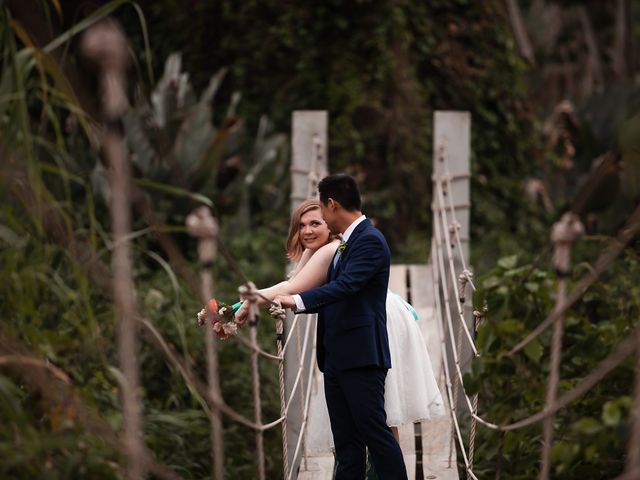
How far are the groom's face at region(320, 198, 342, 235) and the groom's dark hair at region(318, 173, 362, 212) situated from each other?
0.05ft

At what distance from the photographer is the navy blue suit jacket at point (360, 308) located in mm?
2932

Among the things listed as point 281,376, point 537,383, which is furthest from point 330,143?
point 537,383

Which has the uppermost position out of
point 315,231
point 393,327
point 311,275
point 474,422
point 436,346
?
point 315,231

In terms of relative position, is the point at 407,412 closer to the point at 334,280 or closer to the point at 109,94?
the point at 334,280

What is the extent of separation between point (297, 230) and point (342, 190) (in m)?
0.43

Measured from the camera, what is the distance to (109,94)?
1679 millimetres

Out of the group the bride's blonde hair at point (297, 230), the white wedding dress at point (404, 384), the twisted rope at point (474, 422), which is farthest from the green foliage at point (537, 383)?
the bride's blonde hair at point (297, 230)

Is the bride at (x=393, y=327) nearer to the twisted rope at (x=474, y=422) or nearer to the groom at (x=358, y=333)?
the groom at (x=358, y=333)

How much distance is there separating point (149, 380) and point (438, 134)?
2.12 metres

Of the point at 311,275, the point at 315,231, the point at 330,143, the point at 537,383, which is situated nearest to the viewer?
the point at 537,383

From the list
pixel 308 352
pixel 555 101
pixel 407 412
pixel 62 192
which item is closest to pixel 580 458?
pixel 407 412

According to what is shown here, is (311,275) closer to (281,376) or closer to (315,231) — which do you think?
(315,231)

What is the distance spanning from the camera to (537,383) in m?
2.82

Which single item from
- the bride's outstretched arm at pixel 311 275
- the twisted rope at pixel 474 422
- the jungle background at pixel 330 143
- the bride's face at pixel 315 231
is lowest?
the twisted rope at pixel 474 422
